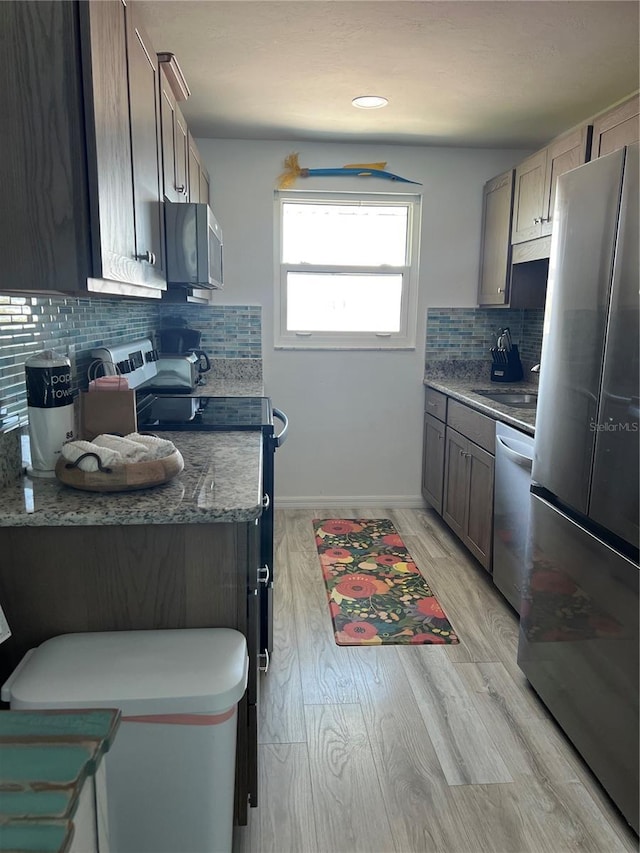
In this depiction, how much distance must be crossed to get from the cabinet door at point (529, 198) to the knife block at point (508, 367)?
715 mm

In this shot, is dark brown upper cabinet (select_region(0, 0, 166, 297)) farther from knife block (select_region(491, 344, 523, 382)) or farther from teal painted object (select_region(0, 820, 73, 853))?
knife block (select_region(491, 344, 523, 382))

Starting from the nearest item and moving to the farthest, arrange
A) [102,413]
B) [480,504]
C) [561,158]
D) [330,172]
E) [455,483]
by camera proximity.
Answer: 1. [102,413]
2. [561,158]
3. [480,504]
4. [455,483]
5. [330,172]

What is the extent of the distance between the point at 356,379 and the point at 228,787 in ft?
9.60

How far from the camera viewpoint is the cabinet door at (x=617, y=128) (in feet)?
7.30

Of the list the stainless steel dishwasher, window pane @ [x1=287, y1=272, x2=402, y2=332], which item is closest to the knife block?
window pane @ [x1=287, y1=272, x2=402, y2=332]

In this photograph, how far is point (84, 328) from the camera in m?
2.14

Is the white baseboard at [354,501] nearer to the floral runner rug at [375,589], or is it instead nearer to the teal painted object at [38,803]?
the floral runner rug at [375,589]

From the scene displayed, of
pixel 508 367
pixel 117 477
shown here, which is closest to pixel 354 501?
pixel 508 367

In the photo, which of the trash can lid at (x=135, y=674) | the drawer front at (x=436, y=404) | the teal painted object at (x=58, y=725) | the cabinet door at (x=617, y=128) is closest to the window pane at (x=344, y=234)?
the drawer front at (x=436, y=404)

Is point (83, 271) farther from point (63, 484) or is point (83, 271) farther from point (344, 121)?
point (344, 121)

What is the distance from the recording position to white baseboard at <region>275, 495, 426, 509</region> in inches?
158

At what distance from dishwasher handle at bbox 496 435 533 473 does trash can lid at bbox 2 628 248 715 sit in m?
1.50

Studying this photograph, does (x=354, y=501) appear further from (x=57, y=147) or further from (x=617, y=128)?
(x=57, y=147)

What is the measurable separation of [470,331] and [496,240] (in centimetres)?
61
